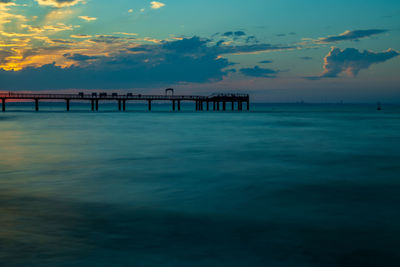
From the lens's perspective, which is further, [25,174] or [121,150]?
[121,150]

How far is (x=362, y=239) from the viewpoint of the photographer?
7520 millimetres

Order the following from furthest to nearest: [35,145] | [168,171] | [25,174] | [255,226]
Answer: [35,145] → [168,171] → [25,174] → [255,226]

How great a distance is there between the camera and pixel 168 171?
52.6ft

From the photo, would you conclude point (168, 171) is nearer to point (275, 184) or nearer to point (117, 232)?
point (275, 184)

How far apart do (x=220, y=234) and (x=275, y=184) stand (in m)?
6.04

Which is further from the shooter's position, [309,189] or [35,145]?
[35,145]

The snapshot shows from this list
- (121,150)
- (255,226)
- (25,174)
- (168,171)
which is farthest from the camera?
(121,150)

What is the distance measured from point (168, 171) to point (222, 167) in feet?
8.09

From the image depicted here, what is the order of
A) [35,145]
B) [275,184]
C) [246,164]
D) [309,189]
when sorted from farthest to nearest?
[35,145]
[246,164]
[275,184]
[309,189]

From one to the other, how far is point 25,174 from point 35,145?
11687 mm

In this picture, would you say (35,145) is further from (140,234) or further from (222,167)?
(140,234)

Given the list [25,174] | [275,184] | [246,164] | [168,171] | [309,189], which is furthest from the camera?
[246,164]

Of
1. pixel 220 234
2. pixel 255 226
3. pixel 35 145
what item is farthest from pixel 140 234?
pixel 35 145

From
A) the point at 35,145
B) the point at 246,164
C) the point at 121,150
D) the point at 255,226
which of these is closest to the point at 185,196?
the point at 255,226
